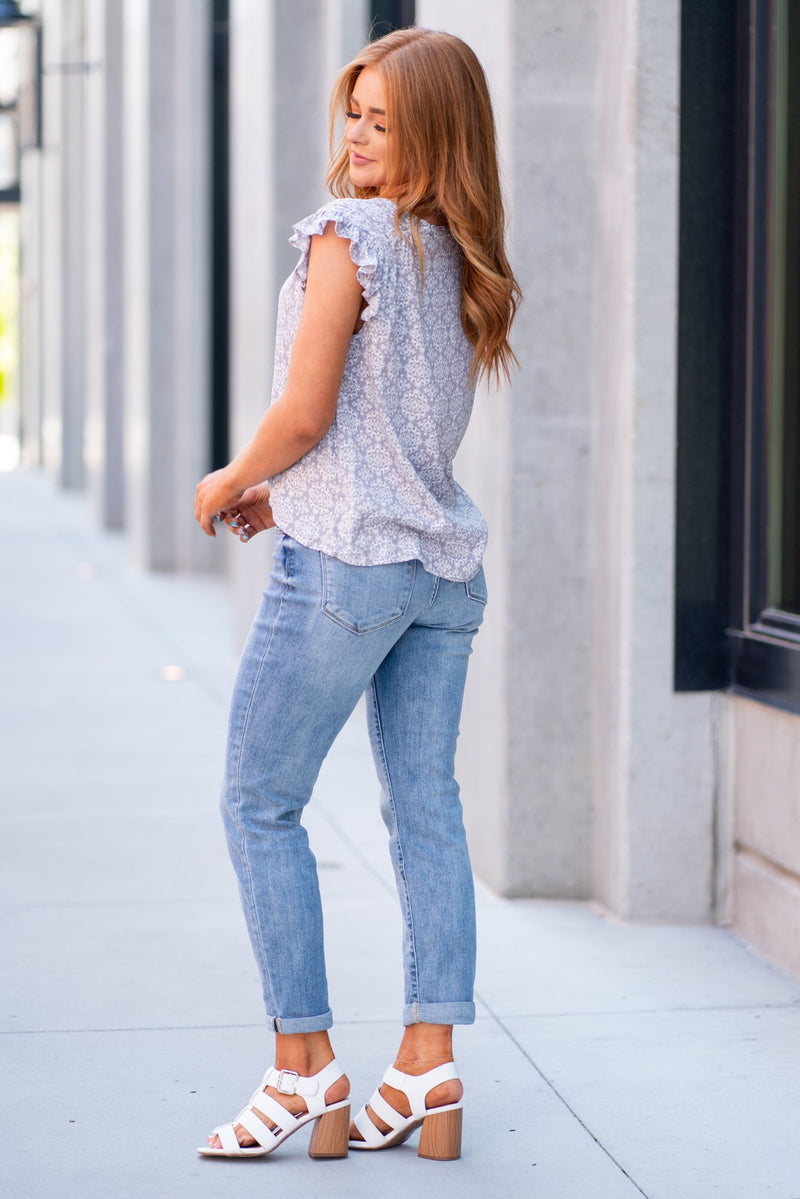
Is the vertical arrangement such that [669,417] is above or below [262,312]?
below

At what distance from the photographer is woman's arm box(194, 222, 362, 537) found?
2.62 meters

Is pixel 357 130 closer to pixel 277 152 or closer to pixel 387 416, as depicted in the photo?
pixel 387 416

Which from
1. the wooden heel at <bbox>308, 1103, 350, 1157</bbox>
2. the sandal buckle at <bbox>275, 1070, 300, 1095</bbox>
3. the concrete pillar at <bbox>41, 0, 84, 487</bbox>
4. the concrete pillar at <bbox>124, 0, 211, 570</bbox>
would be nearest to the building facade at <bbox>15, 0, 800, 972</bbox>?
the wooden heel at <bbox>308, 1103, 350, 1157</bbox>

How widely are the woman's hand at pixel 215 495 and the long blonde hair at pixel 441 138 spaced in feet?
1.61

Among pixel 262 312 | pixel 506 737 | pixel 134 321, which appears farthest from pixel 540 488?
pixel 134 321

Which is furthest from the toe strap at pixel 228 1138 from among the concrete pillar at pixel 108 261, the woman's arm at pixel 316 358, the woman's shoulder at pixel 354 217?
the concrete pillar at pixel 108 261

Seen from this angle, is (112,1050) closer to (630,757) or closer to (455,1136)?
(455,1136)

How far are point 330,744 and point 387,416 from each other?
1.83 ft

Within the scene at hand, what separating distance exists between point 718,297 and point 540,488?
0.68m

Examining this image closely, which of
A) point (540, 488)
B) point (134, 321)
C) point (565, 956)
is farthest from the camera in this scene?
point (134, 321)

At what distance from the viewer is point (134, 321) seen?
14.0 metres

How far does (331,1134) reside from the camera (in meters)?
2.96

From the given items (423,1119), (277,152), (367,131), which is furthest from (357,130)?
(277,152)

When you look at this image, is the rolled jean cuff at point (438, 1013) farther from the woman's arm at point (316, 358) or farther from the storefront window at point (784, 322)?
the storefront window at point (784, 322)
